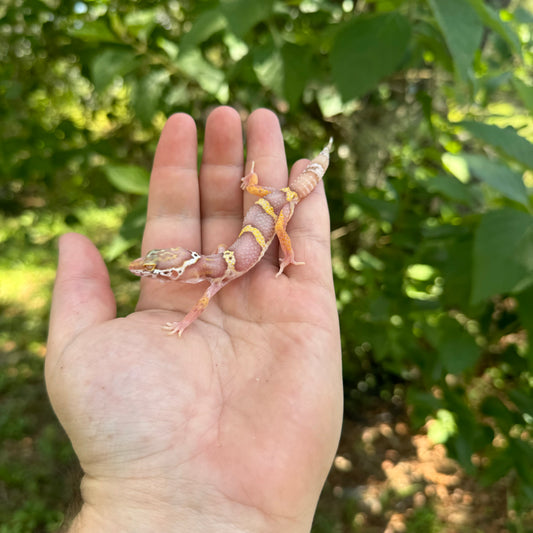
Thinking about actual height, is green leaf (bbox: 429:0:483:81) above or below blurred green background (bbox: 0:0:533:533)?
above

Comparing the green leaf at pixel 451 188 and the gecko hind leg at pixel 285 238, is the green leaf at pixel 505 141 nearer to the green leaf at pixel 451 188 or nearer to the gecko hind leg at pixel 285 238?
the green leaf at pixel 451 188

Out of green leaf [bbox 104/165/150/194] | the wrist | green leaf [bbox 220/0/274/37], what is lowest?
the wrist

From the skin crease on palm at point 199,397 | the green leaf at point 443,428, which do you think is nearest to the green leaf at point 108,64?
the skin crease on palm at point 199,397

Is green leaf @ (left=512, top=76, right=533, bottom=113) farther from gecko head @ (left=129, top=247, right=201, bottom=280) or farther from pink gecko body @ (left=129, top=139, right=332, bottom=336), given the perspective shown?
gecko head @ (left=129, top=247, right=201, bottom=280)

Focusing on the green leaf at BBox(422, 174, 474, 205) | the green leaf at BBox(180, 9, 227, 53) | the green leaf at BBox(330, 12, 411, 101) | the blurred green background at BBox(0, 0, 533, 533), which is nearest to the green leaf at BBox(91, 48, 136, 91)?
the blurred green background at BBox(0, 0, 533, 533)

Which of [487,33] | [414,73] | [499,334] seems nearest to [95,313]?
[499,334]

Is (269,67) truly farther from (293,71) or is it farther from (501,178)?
(501,178)

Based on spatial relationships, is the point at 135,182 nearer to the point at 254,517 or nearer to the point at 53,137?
the point at 53,137
